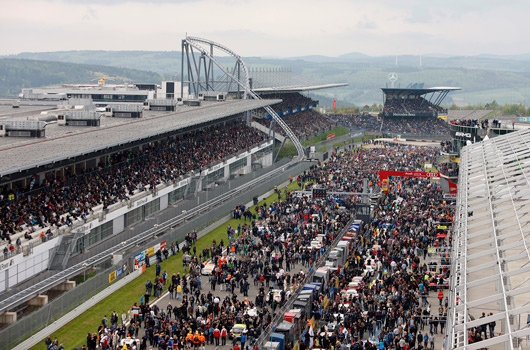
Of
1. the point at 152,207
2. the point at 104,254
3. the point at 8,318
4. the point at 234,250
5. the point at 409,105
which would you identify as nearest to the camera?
the point at 8,318

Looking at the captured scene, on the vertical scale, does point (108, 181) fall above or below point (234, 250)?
above

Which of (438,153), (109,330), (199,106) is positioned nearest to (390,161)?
(438,153)

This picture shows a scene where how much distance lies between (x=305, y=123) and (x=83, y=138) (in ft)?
220

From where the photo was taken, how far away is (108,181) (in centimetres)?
4403

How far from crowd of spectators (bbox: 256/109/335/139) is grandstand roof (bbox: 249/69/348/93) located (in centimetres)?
444

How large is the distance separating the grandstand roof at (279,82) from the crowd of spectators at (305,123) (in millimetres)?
4435

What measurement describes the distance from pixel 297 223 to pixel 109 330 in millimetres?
21341

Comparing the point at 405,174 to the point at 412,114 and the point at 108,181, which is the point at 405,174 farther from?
the point at 412,114

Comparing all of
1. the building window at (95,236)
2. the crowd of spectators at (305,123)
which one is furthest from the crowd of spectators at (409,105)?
the building window at (95,236)

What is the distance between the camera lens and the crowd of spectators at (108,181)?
34.2m

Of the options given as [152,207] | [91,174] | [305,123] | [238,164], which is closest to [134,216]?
[152,207]

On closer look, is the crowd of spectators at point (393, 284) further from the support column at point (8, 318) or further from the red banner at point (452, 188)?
the support column at point (8, 318)

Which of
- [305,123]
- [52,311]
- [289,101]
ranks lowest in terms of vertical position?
[52,311]

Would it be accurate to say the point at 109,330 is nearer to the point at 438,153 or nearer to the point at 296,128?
the point at 438,153
